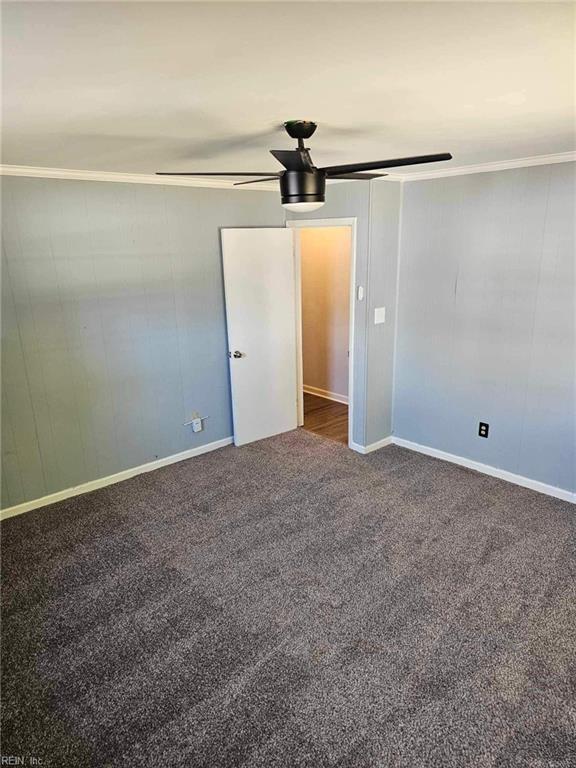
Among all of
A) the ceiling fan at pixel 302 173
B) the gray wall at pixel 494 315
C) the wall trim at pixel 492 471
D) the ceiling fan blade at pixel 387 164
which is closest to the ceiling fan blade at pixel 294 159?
the ceiling fan at pixel 302 173

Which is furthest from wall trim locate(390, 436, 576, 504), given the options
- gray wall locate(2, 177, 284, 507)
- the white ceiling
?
the white ceiling

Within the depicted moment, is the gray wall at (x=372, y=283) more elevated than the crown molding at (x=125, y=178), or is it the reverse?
the crown molding at (x=125, y=178)

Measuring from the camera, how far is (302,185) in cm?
217

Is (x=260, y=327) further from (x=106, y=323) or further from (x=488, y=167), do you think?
(x=488, y=167)

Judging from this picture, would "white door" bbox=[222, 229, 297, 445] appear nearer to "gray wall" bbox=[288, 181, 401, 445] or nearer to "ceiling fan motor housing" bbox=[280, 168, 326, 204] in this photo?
"gray wall" bbox=[288, 181, 401, 445]

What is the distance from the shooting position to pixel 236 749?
188cm

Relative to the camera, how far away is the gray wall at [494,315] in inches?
132

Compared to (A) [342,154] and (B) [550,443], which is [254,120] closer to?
(A) [342,154]

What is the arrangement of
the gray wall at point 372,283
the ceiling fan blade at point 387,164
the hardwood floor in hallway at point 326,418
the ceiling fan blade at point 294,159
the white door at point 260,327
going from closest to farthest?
the ceiling fan blade at point 387,164, the ceiling fan blade at point 294,159, the gray wall at point 372,283, the white door at point 260,327, the hardwood floor in hallway at point 326,418

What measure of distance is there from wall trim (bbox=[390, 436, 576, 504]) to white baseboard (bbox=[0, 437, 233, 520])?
175 centimetres

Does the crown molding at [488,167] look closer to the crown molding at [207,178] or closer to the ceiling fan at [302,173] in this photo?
the crown molding at [207,178]

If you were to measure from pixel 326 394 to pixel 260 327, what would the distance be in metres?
1.83

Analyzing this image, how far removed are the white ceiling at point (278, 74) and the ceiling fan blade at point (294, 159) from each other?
0.14 meters

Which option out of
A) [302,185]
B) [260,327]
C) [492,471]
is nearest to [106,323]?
[260,327]
